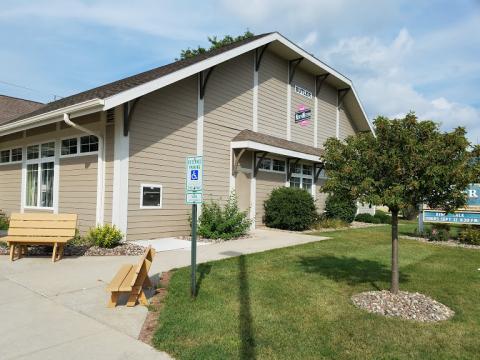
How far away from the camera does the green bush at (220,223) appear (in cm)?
1215

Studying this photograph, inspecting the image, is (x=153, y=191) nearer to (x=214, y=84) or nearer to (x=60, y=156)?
(x=60, y=156)

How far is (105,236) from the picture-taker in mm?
9711

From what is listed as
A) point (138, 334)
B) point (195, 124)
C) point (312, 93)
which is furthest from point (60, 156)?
point (312, 93)

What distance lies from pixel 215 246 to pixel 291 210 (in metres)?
5.09

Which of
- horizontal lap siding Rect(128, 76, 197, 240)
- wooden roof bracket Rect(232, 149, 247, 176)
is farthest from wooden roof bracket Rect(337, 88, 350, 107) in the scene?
horizontal lap siding Rect(128, 76, 197, 240)

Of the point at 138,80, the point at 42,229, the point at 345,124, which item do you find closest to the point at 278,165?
the point at 138,80

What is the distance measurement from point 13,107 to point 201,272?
21.6 meters

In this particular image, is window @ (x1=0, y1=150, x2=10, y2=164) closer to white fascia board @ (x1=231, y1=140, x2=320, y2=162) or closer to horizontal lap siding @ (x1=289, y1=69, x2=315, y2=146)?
white fascia board @ (x1=231, y1=140, x2=320, y2=162)

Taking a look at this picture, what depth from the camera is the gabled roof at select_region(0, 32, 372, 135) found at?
31.4 ft

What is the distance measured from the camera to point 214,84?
44.6 feet

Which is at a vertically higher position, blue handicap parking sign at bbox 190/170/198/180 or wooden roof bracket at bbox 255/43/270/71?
wooden roof bracket at bbox 255/43/270/71

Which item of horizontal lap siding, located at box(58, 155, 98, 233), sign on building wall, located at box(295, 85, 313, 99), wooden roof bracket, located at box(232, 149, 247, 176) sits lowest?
horizontal lap siding, located at box(58, 155, 98, 233)

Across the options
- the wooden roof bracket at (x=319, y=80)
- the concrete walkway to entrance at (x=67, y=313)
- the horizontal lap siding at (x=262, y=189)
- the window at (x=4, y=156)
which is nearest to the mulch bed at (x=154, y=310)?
the concrete walkway to entrance at (x=67, y=313)

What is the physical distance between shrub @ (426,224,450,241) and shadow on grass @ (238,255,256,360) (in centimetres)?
943
